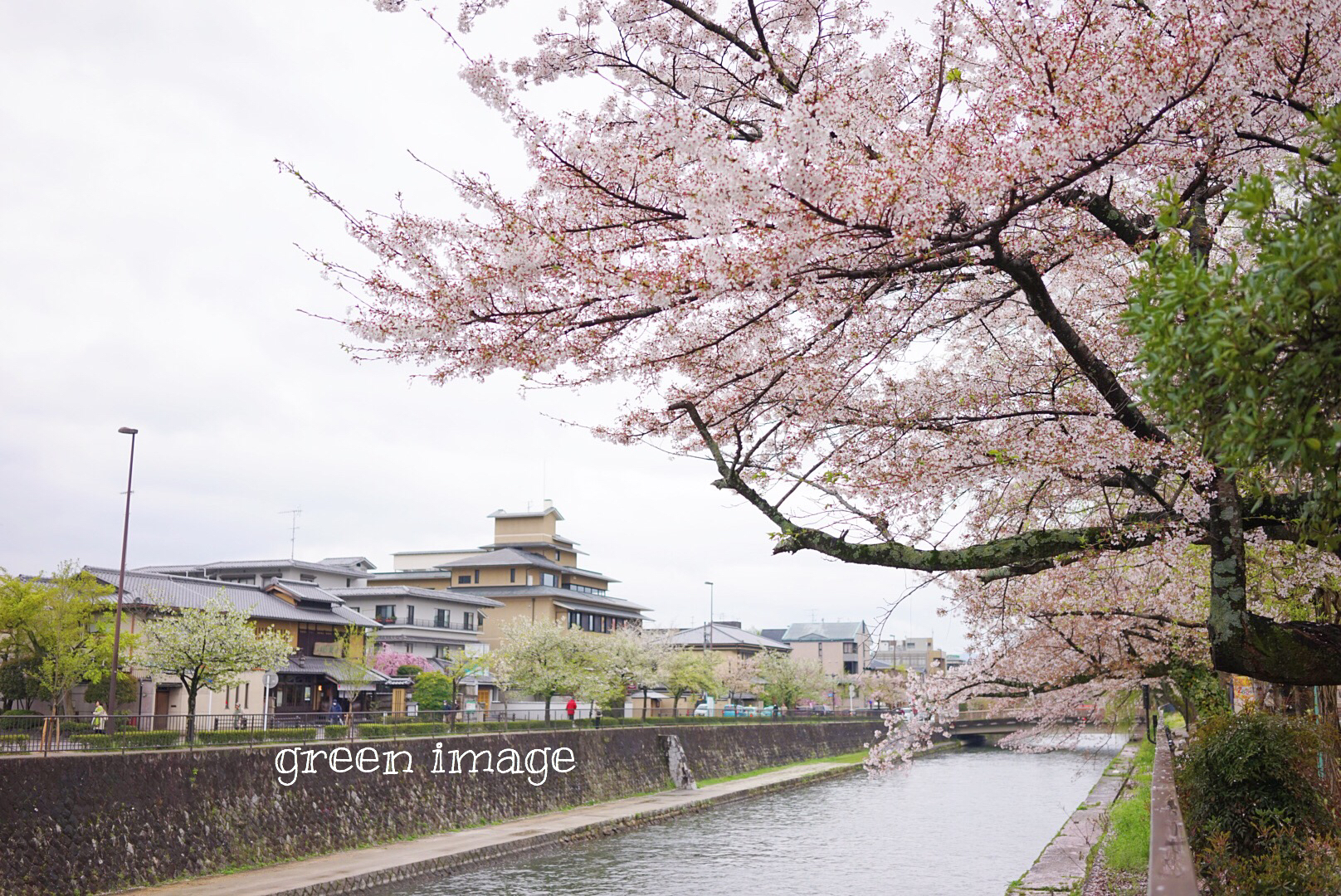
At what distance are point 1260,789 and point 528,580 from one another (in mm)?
55128

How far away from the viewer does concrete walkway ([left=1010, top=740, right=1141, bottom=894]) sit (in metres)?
14.0

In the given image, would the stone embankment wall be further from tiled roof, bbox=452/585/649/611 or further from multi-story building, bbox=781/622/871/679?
multi-story building, bbox=781/622/871/679

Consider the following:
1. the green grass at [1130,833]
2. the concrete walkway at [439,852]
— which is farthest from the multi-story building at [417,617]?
the green grass at [1130,833]

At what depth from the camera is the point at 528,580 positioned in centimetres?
6231

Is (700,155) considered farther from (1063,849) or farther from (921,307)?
(1063,849)

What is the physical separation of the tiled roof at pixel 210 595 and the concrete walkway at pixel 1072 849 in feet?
82.0

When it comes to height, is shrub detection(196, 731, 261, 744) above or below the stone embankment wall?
above

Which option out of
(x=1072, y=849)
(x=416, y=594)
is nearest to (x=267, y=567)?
(x=416, y=594)

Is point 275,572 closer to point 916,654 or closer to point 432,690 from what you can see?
point 432,690

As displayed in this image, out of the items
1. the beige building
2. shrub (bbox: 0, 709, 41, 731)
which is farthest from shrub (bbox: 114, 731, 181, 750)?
the beige building

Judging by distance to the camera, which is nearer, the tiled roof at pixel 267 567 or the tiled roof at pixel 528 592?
the tiled roof at pixel 267 567

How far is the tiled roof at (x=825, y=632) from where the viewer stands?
326 ft

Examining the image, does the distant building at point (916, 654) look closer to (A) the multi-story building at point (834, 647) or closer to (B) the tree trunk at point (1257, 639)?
(A) the multi-story building at point (834, 647)

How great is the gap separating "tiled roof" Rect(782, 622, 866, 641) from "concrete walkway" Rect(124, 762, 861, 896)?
2671 inches
